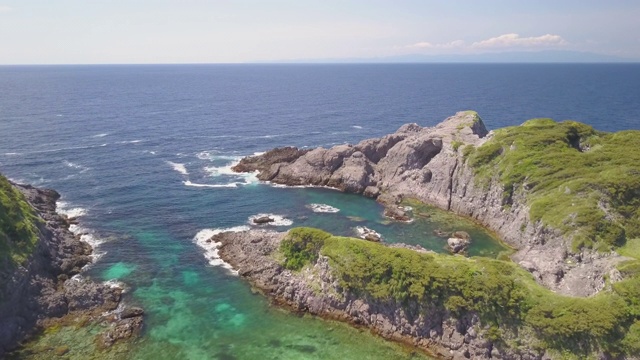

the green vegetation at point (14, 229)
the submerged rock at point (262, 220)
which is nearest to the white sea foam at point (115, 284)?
the green vegetation at point (14, 229)

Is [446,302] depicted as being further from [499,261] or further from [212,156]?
[212,156]

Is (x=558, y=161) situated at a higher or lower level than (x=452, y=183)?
higher

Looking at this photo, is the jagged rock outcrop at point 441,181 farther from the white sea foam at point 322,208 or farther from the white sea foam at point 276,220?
the white sea foam at point 276,220

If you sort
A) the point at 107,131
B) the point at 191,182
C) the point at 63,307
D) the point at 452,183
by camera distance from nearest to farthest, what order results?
the point at 63,307
the point at 452,183
the point at 191,182
the point at 107,131

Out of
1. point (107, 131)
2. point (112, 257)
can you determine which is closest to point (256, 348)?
point (112, 257)

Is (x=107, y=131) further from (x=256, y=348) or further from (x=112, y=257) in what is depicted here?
(x=256, y=348)

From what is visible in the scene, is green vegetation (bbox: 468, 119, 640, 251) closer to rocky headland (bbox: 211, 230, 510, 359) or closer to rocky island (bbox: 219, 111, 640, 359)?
rocky island (bbox: 219, 111, 640, 359)
